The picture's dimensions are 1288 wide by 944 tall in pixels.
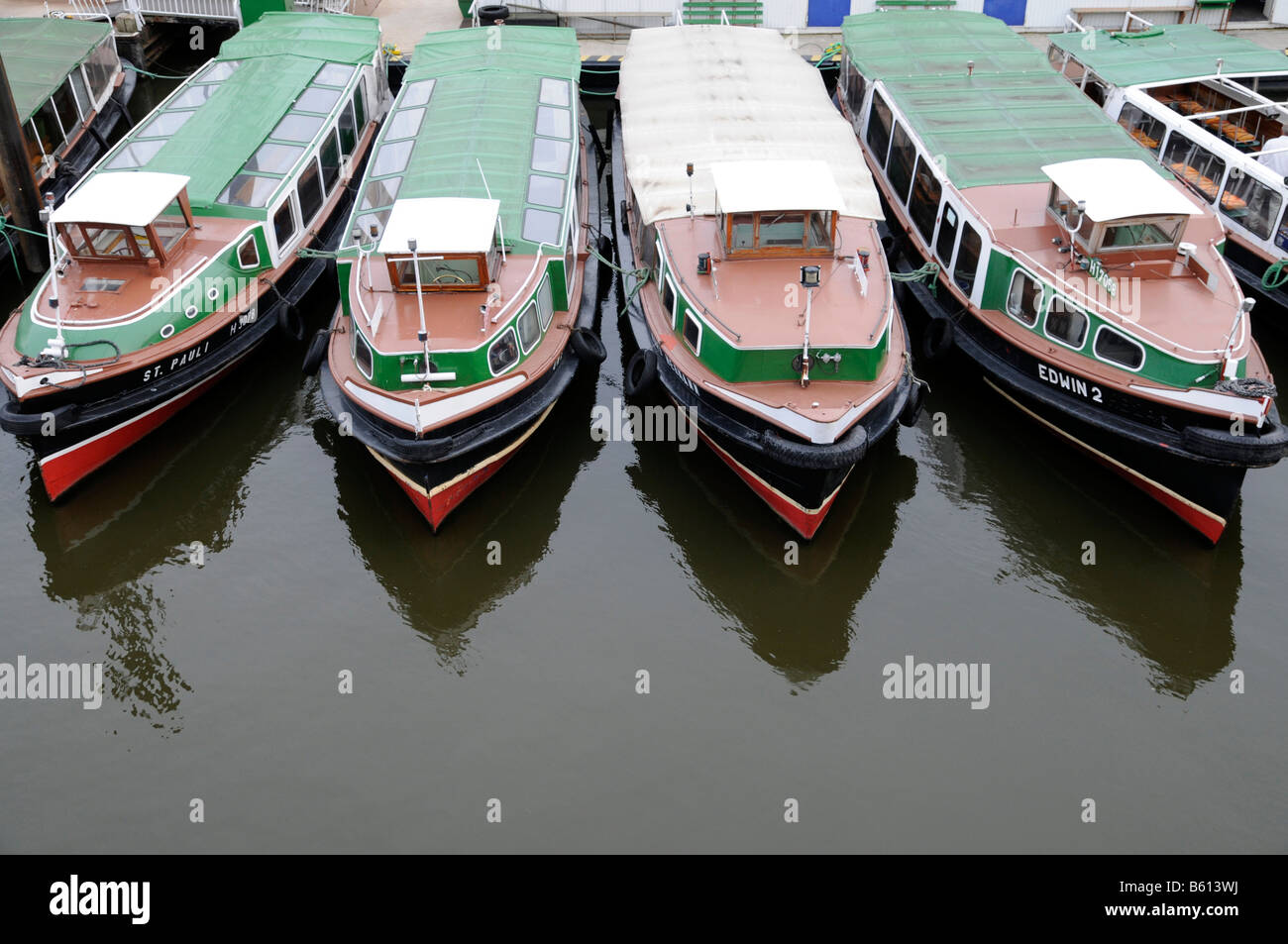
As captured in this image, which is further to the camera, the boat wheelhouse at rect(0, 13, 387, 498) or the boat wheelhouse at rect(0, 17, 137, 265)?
the boat wheelhouse at rect(0, 17, 137, 265)

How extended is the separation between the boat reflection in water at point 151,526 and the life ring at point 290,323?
3.34 ft

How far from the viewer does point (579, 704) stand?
41.9 feet

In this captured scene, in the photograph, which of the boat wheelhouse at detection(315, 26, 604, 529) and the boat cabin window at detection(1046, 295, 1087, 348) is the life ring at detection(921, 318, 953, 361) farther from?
the boat wheelhouse at detection(315, 26, 604, 529)

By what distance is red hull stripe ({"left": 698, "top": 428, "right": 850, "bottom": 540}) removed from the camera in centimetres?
1457

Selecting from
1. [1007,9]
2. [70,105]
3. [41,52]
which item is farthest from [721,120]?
[41,52]

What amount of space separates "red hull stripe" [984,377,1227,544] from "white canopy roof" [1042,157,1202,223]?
342 centimetres

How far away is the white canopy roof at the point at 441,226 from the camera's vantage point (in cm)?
1472

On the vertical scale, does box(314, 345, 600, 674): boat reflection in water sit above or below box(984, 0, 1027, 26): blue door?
below

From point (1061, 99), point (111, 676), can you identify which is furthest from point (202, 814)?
point (1061, 99)

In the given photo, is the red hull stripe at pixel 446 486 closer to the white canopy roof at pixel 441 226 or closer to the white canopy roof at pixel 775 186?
the white canopy roof at pixel 441 226

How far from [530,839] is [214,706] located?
451cm

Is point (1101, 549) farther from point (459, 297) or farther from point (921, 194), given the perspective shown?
point (459, 297)

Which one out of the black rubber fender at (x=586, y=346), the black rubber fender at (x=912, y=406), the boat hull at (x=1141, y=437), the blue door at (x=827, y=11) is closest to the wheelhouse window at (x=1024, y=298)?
the boat hull at (x=1141, y=437)

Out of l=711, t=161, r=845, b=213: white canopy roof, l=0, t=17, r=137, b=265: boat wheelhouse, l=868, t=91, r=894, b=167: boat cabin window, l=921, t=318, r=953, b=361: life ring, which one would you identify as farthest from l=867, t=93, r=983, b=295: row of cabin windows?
l=0, t=17, r=137, b=265: boat wheelhouse
